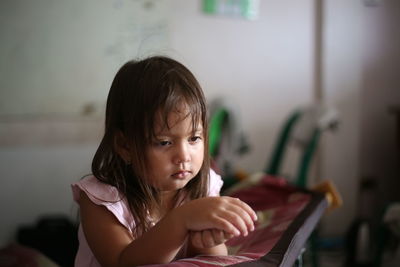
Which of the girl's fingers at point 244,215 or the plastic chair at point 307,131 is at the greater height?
the girl's fingers at point 244,215

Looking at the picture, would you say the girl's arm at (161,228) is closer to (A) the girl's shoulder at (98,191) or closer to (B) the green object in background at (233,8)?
(A) the girl's shoulder at (98,191)

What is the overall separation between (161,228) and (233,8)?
7.41ft

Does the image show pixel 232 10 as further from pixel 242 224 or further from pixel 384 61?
pixel 242 224

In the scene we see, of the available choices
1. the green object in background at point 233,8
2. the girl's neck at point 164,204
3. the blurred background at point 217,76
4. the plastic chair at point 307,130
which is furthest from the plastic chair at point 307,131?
the girl's neck at point 164,204

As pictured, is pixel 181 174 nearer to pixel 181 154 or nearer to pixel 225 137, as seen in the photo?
pixel 181 154

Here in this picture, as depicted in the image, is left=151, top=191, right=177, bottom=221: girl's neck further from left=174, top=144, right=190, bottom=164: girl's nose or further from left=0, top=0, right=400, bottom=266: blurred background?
left=0, top=0, right=400, bottom=266: blurred background

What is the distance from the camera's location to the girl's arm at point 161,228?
2.32 ft

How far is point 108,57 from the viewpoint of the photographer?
2.61m

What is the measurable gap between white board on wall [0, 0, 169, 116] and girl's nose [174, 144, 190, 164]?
178 cm

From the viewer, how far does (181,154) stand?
0.80m

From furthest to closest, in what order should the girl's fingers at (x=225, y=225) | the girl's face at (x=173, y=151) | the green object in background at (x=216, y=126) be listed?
the green object in background at (x=216, y=126) → the girl's face at (x=173, y=151) → the girl's fingers at (x=225, y=225)

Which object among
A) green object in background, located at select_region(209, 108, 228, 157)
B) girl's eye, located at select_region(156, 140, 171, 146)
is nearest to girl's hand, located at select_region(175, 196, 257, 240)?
girl's eye, located at select_region(156, 140, 171, 146)

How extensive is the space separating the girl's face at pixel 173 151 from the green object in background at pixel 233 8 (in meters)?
2.04

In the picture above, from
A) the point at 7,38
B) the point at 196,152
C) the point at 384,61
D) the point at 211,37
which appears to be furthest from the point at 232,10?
the point at 196,152
